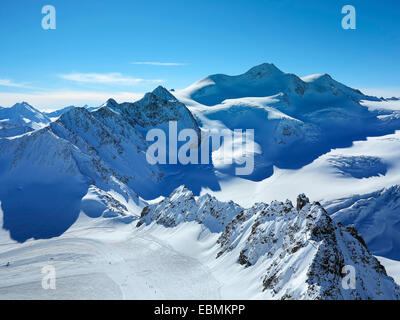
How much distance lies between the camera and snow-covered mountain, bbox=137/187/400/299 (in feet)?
85.3

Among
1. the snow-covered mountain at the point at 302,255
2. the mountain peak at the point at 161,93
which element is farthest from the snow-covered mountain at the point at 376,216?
the mountain peak at the point at 161,93

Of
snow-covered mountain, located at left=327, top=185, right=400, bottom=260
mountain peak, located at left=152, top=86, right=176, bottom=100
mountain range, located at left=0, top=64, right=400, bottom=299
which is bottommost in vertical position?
snow-covered mountain, located at left=327, top=185, right=400, bottom=260

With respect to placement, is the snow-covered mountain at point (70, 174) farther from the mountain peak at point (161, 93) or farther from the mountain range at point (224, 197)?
the mountain peak at point (161, 93)

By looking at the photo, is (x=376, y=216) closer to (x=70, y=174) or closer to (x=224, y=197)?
(x=224, y=197)

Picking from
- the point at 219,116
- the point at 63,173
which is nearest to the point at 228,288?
the point at 63,173

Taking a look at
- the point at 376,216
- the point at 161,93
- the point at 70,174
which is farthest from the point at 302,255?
the point at 161,93

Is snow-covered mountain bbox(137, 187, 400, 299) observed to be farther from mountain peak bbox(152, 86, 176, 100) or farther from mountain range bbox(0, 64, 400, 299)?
mountain peak bbox(152, 86, 176, 100)

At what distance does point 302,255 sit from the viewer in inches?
1120

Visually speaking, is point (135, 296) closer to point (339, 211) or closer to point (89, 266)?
point (89, 266)

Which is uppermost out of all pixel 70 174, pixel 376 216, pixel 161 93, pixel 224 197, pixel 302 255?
pixel 161 93

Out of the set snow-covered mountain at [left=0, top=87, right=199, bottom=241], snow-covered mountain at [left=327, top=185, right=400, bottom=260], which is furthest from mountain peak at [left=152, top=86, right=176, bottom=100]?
snow-covered mountain at [left=327, top=185, right=400, bottom=260]

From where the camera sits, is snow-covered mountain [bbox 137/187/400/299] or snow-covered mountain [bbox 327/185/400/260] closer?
snow-covered mountain [bbox 137/187/400/299]

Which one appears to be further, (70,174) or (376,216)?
(376,216)
